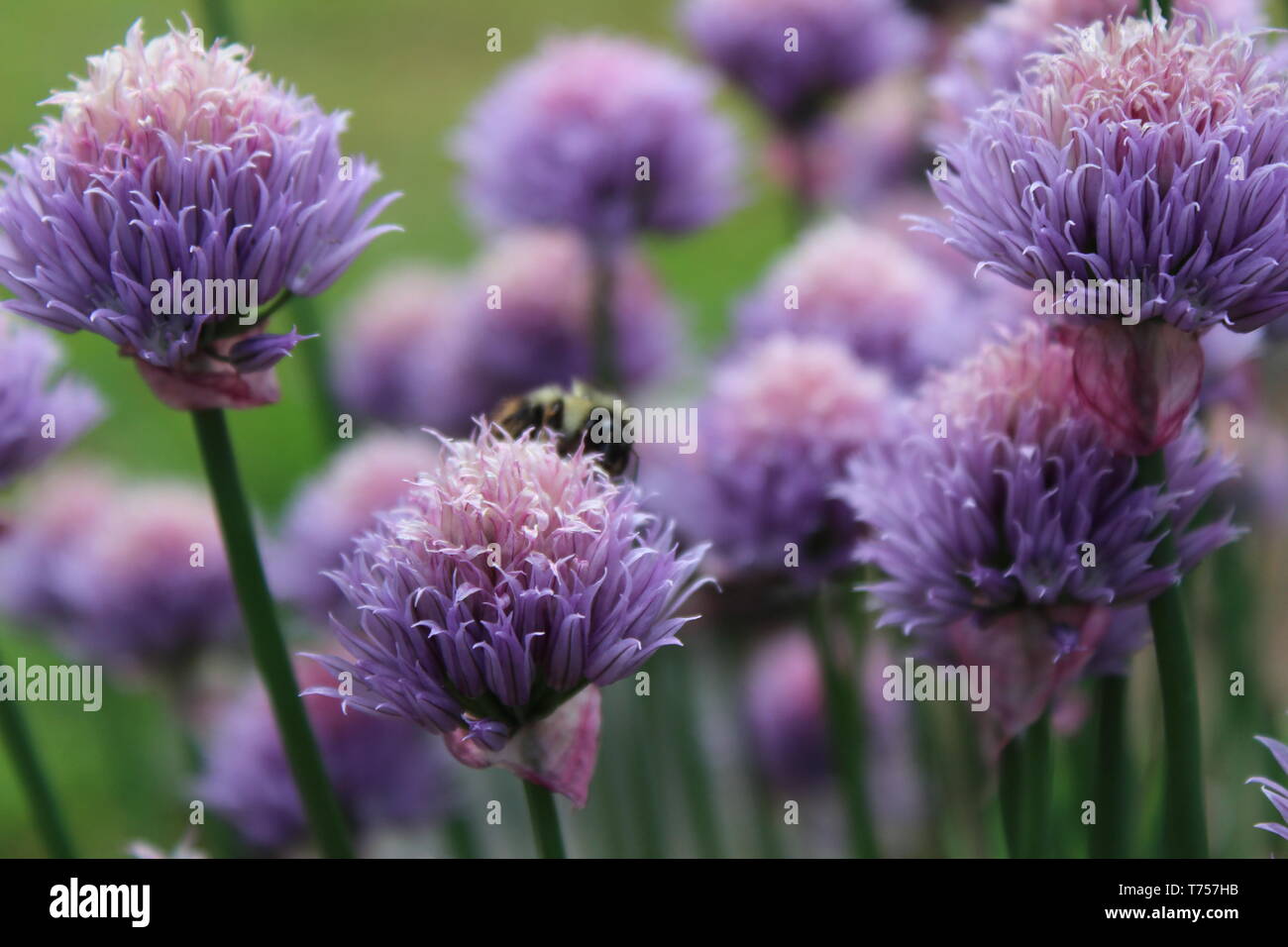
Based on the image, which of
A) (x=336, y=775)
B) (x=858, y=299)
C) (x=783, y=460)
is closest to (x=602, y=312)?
(x=858, y=299)

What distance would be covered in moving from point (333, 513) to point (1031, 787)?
62 cm

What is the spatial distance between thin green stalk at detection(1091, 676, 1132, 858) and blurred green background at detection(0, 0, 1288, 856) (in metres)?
0.16

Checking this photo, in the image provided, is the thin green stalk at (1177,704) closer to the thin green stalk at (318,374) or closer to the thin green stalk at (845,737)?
the thin green stalk at (845,737)

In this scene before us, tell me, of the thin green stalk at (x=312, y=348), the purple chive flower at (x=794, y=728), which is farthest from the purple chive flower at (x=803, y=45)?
the purple chive flower at (x=794, y=728)

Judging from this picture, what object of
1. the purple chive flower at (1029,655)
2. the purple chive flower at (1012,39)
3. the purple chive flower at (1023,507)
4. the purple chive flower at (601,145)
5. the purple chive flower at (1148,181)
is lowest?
the purple chive flower at (1029,655)

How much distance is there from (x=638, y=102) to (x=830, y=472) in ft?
1.61

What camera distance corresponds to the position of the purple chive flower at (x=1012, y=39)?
79 centimetres

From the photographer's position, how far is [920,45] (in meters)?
1.37

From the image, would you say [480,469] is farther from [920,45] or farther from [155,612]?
[920,45]

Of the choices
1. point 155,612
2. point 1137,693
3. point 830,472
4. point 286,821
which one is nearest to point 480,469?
point 830,472

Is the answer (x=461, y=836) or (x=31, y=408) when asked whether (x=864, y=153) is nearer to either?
(x=461, y=836)

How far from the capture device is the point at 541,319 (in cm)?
138

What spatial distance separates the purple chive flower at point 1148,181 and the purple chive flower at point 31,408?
546 millimetres

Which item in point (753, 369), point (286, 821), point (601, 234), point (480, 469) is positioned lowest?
point (286, 821)
